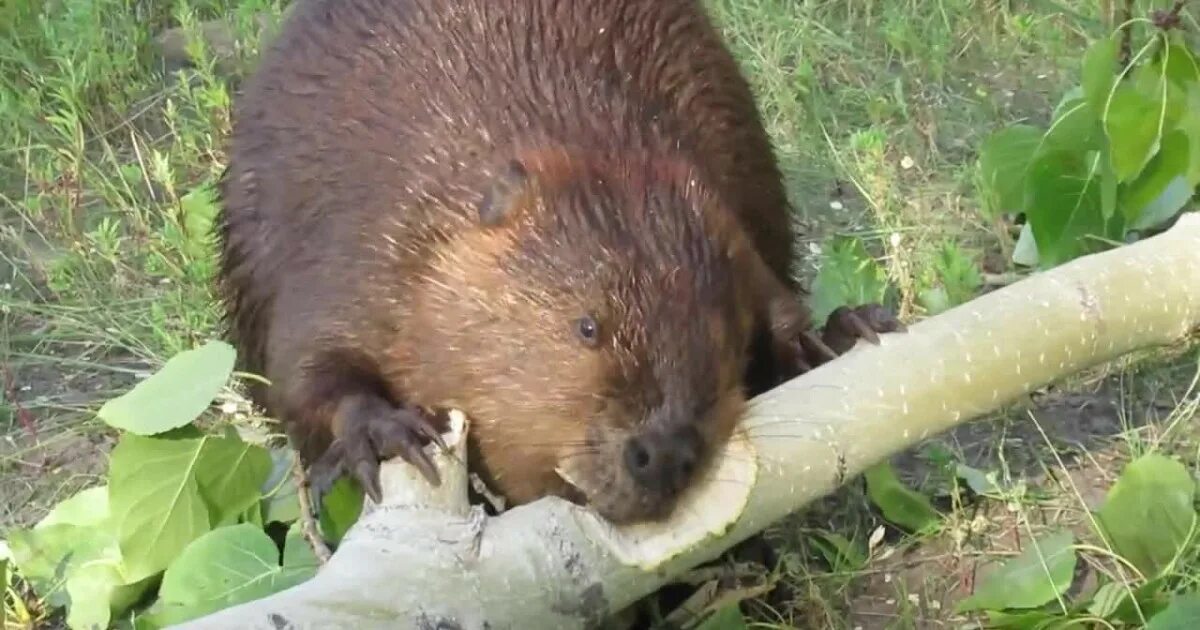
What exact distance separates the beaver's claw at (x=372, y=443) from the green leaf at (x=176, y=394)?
0.14 meters

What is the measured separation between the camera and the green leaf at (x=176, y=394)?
1790 mm

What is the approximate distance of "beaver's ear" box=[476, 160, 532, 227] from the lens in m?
1.78

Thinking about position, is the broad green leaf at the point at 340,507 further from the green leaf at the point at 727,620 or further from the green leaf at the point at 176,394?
the green leaf at the point at 727,620

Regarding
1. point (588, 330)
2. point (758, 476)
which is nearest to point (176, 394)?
point (588, 330)

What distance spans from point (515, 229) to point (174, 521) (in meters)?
0.60

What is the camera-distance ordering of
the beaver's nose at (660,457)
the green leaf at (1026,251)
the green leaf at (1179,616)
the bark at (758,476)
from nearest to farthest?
the bark at (758,476) < the beaver's nose at (660,457) < the green leaf at (1179,616) < the green leaf at (1026,251)

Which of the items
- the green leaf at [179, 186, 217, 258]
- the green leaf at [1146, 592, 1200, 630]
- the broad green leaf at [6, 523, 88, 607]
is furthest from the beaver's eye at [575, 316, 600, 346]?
the green leaf at [179, 186, 217, 258]

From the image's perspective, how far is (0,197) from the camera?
3287 mm

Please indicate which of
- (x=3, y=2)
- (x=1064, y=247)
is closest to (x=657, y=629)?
(x=1064, y=247)

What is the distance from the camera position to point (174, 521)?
2002 millimetres

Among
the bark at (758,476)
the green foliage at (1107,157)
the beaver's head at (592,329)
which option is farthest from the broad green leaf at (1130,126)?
the beaver's head at (592,329)

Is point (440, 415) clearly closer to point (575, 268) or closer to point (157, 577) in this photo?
point (575, 268)

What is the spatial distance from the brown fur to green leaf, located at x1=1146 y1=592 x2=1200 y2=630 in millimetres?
515

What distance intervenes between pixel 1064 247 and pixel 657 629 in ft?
3.08
